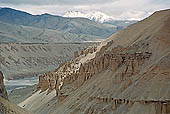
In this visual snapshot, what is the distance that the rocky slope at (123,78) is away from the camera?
133ft

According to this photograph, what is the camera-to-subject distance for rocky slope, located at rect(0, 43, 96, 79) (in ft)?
496

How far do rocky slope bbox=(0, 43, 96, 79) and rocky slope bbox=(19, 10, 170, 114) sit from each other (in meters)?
80.1

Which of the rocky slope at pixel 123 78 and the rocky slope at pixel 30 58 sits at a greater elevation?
the rocky slope at pixel 123 78

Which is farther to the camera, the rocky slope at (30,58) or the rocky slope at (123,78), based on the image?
the rocky slope at (30,58)

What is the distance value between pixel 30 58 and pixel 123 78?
417 feet

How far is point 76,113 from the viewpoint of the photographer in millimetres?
48875

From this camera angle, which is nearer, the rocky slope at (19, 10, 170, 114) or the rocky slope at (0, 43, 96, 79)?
the rocky slope at (19, 10, 170, 114)

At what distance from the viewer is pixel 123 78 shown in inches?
1861

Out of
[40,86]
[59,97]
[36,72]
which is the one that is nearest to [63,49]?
[36,72]

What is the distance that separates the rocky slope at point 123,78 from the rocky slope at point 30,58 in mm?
80058

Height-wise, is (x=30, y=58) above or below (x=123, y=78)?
below

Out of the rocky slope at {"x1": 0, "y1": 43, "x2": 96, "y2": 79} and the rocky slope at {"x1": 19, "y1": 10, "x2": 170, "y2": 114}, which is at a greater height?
the rocky slope at {"x1": 19, "y1": 10, "x2": 170, "y2": 114}

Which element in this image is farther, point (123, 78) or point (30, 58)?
point (30, 58)

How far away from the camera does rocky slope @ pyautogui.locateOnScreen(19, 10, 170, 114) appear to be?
40.6 metres
